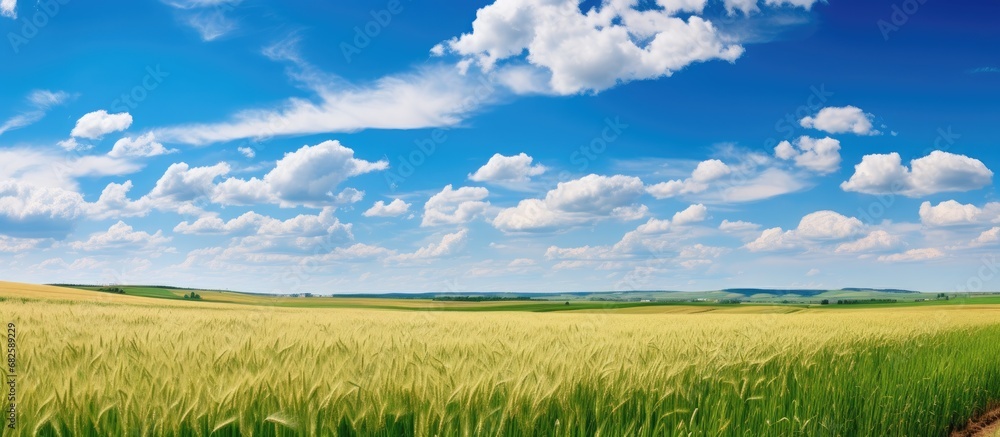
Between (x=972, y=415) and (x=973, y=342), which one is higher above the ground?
(x=973, y=342)

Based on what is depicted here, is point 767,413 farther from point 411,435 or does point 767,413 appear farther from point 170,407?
point 170,407

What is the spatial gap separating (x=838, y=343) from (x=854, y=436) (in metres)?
2.91

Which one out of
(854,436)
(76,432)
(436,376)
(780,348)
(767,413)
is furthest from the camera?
(780,348)

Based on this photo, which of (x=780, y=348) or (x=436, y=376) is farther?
(x=780, y=348)

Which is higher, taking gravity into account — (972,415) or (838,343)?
(838,343)

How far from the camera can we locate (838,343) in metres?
8.57

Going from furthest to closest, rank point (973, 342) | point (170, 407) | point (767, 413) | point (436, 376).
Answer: point (973, 342) → point (767, 413) → point (436, 376) → point (170, 407)

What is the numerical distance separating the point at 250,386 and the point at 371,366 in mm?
1123

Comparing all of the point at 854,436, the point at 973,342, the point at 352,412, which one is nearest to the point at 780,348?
the point at 854,436

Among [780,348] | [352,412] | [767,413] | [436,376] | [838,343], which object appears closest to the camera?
[352,412]

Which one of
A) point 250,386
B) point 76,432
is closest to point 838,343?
point 250,386

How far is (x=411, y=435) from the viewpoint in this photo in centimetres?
297

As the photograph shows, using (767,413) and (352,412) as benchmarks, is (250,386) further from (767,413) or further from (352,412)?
(767,413)

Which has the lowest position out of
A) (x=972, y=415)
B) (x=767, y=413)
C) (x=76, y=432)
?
(x=972, y=415)
